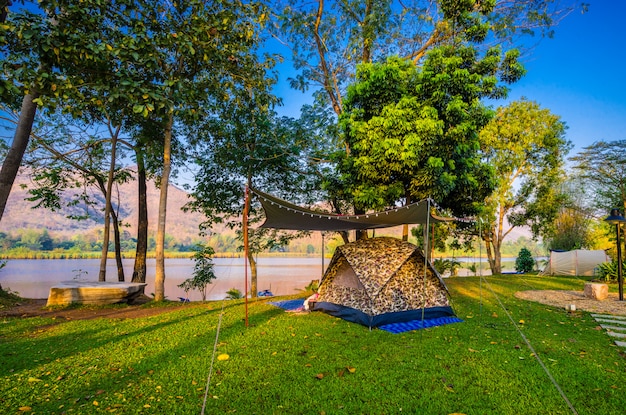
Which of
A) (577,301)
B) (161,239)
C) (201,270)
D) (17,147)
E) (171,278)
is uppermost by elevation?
(17,147)

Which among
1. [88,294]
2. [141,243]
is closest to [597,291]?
[88,294]

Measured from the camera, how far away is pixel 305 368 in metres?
3.18

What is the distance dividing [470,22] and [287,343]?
27.6 feet

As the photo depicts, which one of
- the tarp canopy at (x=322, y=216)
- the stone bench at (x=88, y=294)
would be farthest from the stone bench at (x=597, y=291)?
the stone bench at (x=88, y=294)

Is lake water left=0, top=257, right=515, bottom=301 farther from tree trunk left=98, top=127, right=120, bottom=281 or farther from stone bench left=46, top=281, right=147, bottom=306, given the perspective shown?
stone bench left=46, top=281, right=147, bottom=306

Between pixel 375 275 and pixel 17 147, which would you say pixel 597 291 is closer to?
pixel 375 275

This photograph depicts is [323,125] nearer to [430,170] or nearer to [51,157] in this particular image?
[430,170]

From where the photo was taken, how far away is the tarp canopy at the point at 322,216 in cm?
473

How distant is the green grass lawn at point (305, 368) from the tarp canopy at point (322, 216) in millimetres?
1654

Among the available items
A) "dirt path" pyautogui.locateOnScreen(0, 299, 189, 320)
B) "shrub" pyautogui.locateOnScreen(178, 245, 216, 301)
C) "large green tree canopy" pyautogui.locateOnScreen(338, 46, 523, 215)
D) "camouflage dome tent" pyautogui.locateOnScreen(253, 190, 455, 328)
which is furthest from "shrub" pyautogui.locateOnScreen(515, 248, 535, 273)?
"dirt path" pyautogui.locateOnScreen(0, 299, 189, 320)

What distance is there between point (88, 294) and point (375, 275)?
5632 millimetres

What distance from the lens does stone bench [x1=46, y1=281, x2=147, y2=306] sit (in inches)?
252

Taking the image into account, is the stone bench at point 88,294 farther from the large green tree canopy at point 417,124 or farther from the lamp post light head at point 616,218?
the lamp post light head at point 616,218

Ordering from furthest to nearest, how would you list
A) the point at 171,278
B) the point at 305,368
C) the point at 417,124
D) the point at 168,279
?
the point at 171,278 < the point at 168,279 < the point at 417,124 < the point at 305,368
